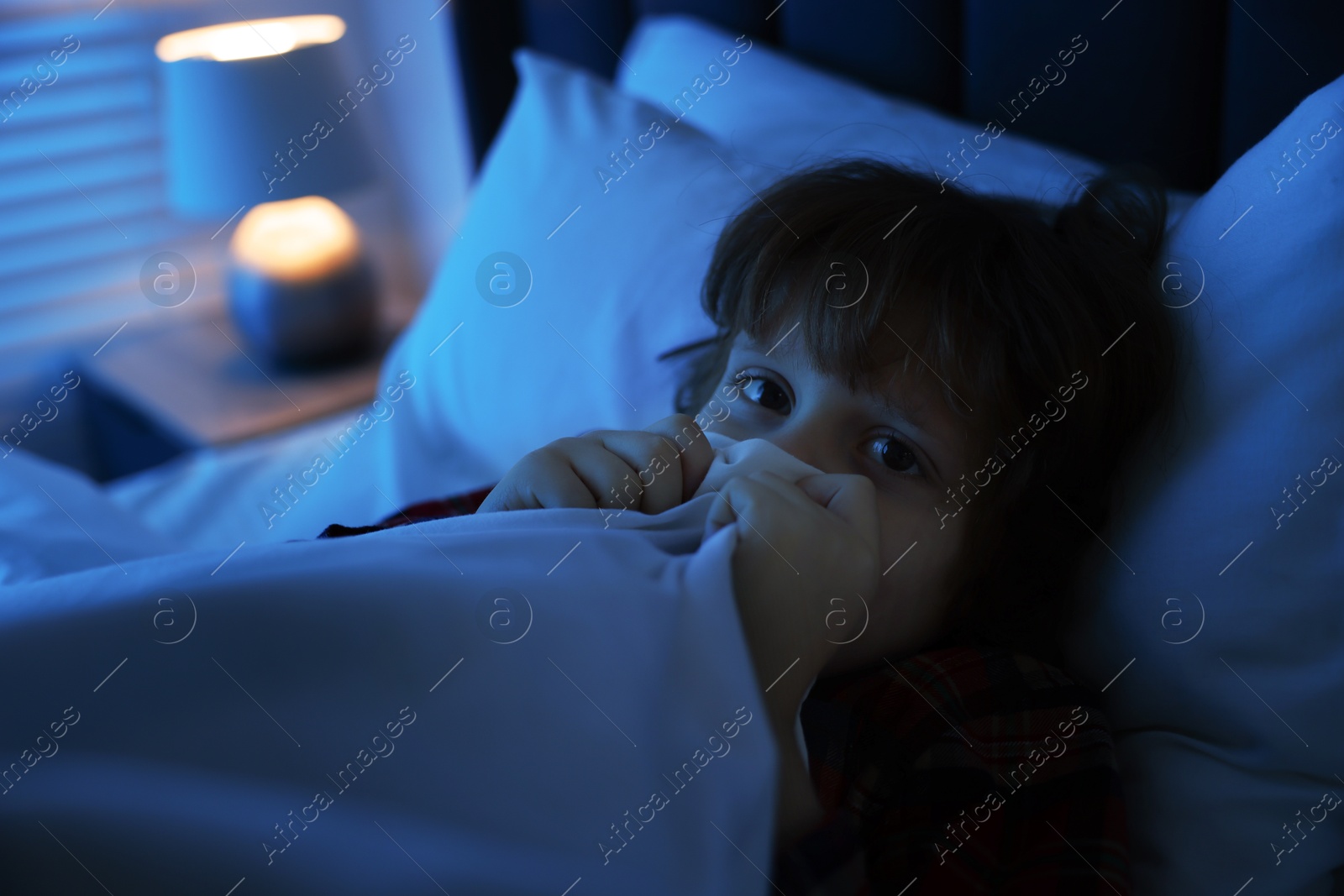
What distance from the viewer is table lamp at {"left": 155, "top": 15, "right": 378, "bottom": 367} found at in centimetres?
168

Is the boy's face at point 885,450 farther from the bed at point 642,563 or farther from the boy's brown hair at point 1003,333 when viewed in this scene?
the bed at point 642,563

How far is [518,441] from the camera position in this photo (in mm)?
1041

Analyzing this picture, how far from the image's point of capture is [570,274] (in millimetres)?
1019

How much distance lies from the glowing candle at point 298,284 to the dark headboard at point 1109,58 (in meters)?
0.93

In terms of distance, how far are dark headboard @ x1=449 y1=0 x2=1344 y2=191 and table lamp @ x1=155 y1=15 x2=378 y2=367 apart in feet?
2.70

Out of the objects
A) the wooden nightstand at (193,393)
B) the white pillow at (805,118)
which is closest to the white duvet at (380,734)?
the white pillow at (805,118)

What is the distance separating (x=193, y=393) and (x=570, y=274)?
1146mm

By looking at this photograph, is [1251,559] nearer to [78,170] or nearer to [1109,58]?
[1109,58]

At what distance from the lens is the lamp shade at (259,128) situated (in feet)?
5.48

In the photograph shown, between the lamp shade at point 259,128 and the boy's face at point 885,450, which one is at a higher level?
the lamp shade at point 259,128

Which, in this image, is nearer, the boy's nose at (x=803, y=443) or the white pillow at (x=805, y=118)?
the boy's nose at (x=803, y=443)

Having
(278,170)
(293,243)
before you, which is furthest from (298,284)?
(278,170)

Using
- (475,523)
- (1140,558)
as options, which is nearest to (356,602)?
(475,523)

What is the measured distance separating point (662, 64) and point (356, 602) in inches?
38.5
